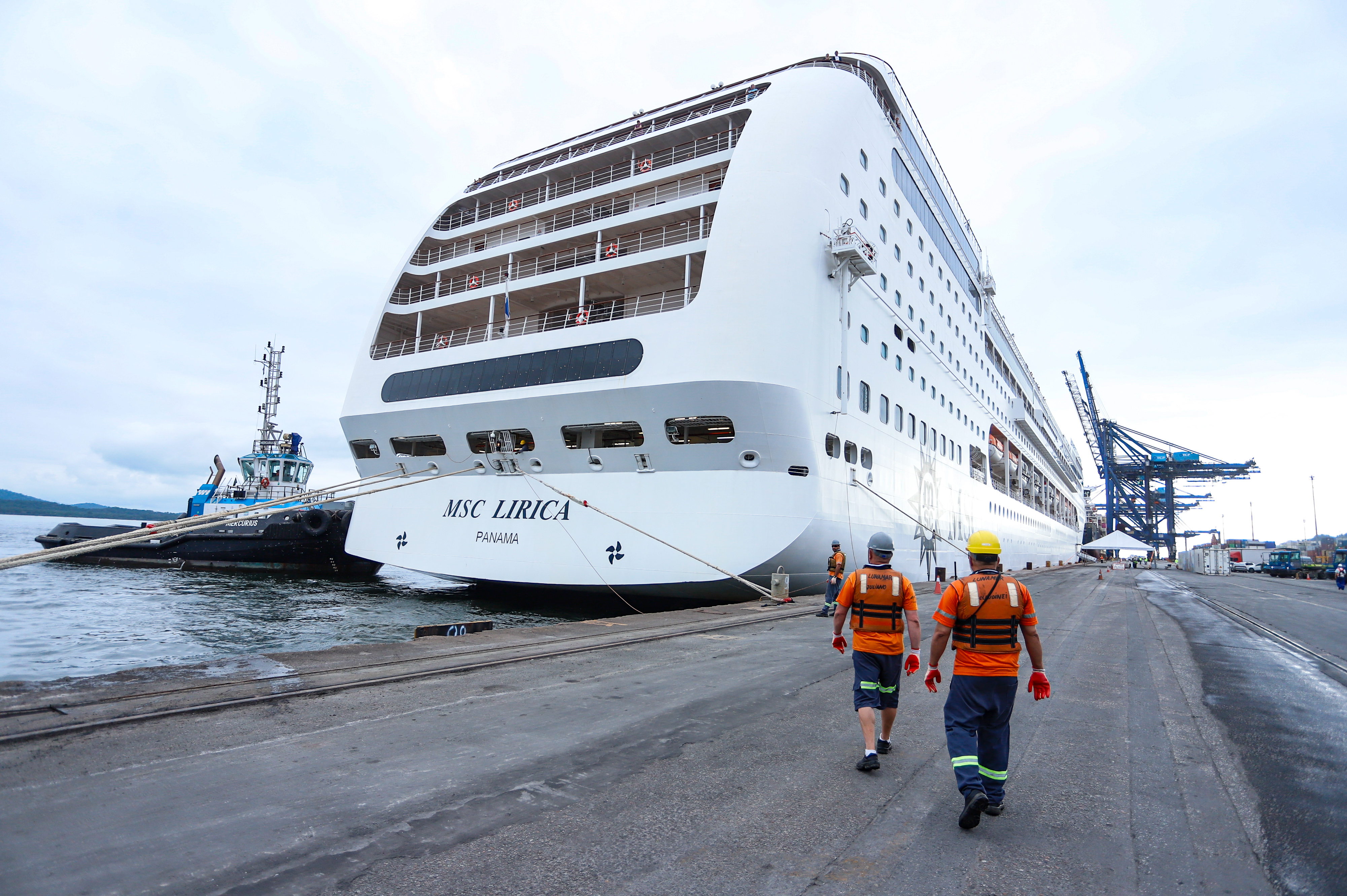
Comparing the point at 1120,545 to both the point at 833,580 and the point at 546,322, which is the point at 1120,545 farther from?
the point at 546,322

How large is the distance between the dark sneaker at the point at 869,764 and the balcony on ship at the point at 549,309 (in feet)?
38.8

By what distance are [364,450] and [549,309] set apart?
6.98 meters

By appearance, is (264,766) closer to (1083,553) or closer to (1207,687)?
(1207,687)

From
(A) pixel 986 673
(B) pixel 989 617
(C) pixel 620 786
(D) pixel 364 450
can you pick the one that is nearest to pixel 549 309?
(D) pixel 364 450

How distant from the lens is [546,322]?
57.9ft

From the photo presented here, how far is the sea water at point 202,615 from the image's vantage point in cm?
1095

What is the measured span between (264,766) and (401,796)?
1002mm

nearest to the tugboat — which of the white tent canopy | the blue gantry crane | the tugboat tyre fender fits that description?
the tugboat tyre fender

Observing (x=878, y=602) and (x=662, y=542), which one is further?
(x=662, y=542)

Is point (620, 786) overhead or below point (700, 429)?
below

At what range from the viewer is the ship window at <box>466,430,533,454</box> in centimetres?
1686

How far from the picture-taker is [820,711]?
19.0 feet

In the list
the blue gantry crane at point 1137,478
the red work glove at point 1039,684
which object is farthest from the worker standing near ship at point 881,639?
the blue gantry crane at point 1137,478

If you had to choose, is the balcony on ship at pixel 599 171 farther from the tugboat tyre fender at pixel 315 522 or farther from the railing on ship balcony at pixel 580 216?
the tugboat tyre fender at pixel 315 522
